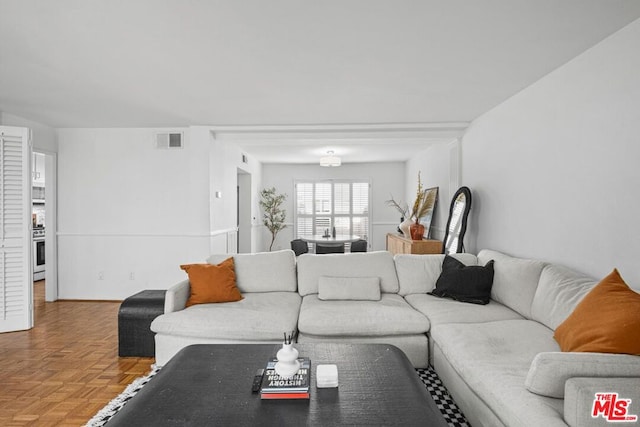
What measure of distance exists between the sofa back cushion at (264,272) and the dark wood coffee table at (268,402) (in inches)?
58.4

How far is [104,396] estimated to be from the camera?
8.34 ft

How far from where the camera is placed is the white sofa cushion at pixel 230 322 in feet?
9.20

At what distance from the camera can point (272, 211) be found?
29.1 ft

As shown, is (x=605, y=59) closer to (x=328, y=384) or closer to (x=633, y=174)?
(x=633, y=174)

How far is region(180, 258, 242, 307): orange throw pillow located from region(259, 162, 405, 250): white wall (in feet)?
18.9

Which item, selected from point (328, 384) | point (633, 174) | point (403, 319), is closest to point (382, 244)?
point (403, 319)

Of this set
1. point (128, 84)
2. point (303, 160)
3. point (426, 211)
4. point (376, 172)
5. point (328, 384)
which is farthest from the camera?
point (376, 172)

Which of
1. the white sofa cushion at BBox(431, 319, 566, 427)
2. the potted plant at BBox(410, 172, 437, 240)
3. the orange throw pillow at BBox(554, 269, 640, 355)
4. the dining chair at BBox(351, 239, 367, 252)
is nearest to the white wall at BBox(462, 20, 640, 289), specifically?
the orange throw pillow at BBox(554, 269, 640, 355)

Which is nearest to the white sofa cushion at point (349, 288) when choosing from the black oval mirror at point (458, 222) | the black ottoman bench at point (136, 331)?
the black ottoman bench at point (136, 331)

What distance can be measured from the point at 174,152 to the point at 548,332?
191 inches

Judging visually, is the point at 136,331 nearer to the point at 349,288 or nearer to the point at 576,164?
the point at 349,288

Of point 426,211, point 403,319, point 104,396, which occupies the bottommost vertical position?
point 104,396

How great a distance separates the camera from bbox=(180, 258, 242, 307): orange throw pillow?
3.20 meters

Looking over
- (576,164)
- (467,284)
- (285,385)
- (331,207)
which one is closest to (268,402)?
(285,385)
